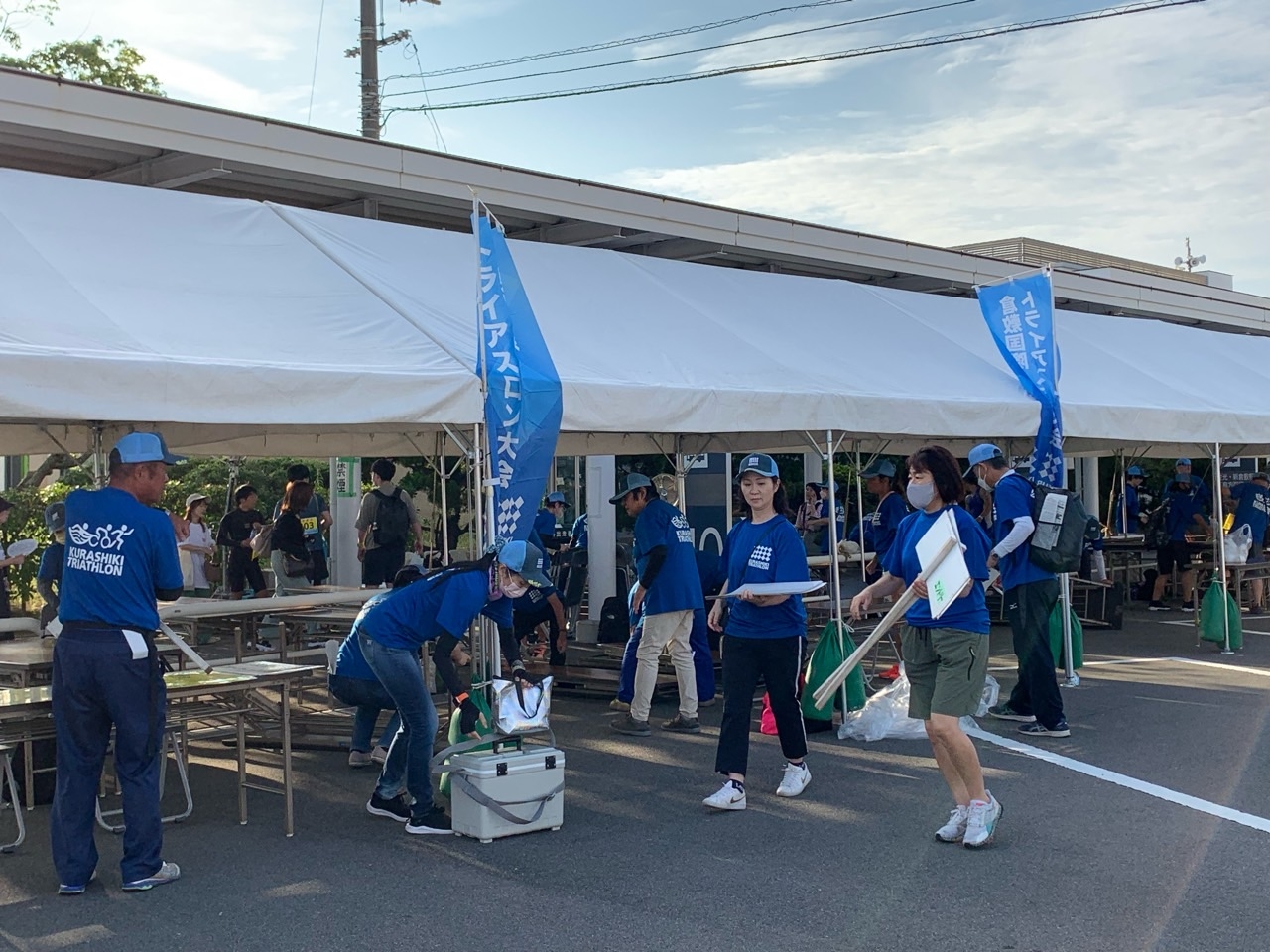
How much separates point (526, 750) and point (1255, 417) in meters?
9.16

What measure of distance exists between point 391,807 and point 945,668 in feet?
8.93

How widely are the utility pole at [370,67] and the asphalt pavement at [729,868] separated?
1613 centimetres

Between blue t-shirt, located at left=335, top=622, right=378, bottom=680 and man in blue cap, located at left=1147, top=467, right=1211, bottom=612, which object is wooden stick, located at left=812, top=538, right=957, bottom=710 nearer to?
blue t-shirt, located at left=335, top=622, right=378, bottom=680

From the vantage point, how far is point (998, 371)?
34.8 feet

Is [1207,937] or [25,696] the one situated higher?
[25,696]

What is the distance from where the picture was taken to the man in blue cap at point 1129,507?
1948cm

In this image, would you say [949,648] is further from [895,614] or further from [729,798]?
[729,798]

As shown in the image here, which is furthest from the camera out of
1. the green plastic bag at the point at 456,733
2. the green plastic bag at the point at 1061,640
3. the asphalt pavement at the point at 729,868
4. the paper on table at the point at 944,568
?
Answer: the green plastic bag at the point at 1061,640

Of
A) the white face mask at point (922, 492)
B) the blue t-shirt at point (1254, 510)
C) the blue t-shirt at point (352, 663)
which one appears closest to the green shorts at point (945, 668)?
the white face mask at point (922, 492)

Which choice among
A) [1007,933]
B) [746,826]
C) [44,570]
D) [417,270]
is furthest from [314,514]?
[1007,933]

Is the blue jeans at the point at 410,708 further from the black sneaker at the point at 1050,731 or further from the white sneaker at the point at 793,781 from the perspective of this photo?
the black sneaker at the point at 1050,731

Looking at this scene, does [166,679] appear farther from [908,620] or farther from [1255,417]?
[1255,417]

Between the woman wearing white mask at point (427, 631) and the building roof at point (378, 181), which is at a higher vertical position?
the building roof at point (378, 181)

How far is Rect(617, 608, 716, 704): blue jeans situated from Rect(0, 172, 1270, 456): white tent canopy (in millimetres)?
1408
